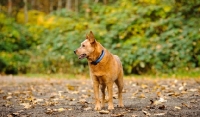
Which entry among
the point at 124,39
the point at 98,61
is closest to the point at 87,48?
the point at 98,61

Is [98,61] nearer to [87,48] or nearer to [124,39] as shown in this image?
[87,48]

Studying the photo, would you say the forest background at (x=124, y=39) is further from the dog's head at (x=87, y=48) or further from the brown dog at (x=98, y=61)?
the dog's head at (x=87, y=48)

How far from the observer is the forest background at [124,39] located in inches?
653

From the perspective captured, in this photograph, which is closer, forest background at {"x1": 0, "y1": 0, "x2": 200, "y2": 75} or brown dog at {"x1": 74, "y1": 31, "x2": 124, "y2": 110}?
brown dog at {"x1": 74, "y1": 31, "x2": 124, "y2": 110}

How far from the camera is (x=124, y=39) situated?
62.7ft

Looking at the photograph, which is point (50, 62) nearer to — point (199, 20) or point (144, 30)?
point (144, 30)

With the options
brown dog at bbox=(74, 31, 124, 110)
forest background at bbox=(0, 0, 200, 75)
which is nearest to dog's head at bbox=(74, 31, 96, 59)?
brown dog at bbox=(74, 31, 124, 110)

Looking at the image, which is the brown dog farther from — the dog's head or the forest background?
the forest background

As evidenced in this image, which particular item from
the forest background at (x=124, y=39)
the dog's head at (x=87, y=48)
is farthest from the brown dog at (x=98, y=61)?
the forest background at (x=124, y=39)

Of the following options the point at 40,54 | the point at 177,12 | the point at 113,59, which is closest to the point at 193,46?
the point at 177,12

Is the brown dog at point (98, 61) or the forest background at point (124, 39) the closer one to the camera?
the brown dog at point (98, 61)

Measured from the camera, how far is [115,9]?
21547 mm

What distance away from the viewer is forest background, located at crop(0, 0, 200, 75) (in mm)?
16578

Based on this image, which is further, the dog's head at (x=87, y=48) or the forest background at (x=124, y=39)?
the forest background at (x=124, y=39)
